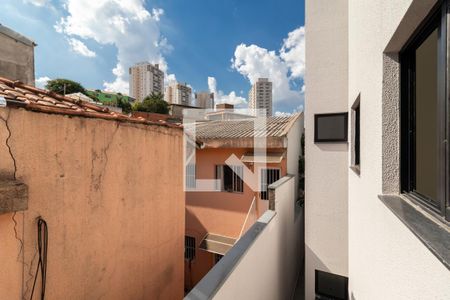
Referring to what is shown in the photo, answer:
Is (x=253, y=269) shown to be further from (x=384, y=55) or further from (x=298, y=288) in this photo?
(x=298, y=288)

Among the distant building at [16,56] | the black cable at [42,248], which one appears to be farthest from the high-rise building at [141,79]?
the black cable at [42,248]

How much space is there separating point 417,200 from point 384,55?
5.89ft

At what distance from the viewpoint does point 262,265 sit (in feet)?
21.6

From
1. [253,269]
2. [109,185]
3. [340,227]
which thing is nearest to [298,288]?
[340,227]

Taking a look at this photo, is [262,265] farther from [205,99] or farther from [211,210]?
[205,99]

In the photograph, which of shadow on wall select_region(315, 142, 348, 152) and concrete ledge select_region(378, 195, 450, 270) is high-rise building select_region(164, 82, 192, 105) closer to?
shadow on wall select_region(315, 142, 348, 152)

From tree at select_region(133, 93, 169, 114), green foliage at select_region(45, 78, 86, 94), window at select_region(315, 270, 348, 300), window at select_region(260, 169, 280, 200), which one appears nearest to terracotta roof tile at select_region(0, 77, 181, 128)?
window at select_region(260, 169, 280, 200)

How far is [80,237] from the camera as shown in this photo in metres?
4.34

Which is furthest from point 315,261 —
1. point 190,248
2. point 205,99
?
point 205,99

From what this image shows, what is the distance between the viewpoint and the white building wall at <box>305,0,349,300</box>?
325 inches

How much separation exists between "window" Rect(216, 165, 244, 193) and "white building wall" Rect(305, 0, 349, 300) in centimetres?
439

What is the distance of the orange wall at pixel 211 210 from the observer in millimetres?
12422

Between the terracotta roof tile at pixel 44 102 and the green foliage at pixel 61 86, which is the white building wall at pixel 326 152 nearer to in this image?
the terracotta roof tile at pixel 44 102

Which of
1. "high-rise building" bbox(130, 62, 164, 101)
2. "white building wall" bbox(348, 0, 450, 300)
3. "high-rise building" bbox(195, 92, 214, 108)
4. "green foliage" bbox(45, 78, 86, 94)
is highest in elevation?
"high-rise building" bbox(130, 62, 164, 101)
